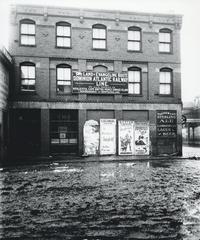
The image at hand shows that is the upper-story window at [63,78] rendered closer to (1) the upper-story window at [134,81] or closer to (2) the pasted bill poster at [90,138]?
(2) the pasted bill poster at [90,138]

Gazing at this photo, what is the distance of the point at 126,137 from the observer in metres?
20.2

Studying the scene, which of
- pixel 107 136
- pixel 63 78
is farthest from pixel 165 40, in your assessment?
pixel 107 136

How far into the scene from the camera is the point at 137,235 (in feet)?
15.8

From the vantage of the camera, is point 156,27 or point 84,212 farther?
point 156,27

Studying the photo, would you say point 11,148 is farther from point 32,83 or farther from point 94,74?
point 94,74

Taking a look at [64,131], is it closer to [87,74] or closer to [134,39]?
[87,74]

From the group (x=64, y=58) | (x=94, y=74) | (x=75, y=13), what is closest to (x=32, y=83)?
(x=64, y=58)

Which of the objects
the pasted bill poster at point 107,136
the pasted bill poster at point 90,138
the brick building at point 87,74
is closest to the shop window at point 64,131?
the brick building at point 87,74

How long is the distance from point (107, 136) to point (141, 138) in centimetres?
261

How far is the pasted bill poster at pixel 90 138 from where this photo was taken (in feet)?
64.3

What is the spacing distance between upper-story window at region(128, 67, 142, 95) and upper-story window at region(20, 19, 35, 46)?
7.39 m

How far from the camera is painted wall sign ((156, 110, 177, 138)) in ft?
68.5

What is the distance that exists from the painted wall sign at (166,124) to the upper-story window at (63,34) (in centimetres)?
850

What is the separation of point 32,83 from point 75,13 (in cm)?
587
